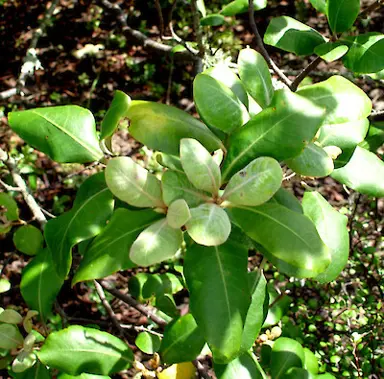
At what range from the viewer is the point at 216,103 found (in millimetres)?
1131

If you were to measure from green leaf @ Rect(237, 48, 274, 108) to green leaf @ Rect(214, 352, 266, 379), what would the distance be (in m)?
0.82

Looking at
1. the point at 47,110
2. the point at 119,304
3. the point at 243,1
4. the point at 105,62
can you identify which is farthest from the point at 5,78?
the point at 47,110

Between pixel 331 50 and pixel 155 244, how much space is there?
910 mm

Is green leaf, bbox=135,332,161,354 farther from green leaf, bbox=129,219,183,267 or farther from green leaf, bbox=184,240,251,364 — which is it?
green leaf, bbox=129,219,183,267

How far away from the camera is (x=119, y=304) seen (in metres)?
3.10

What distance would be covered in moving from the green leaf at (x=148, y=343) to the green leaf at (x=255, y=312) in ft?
1.89

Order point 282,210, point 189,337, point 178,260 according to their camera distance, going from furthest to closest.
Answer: point 178,260, point 189,337, point 282,210

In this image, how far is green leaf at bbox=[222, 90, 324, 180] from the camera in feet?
3.47

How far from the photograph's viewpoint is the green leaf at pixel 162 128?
3.80 ft

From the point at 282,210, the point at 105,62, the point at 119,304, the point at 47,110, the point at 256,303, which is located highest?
the point at 47,110

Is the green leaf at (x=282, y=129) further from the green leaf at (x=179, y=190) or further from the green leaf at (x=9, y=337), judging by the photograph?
the green leaf at (x=9, y=337)

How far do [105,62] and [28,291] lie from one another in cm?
267

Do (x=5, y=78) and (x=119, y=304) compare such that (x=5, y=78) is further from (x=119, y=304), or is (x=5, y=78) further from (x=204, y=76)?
(x=204, y=76)

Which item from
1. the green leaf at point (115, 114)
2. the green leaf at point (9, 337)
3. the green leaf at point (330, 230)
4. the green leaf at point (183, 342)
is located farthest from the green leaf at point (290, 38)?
the green leaf at point (9, 337)
